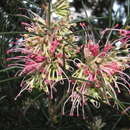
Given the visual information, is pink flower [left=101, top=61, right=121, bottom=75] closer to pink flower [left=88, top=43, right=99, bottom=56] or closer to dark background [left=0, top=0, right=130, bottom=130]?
pink flower [left=88, top=43, right=99, bottom=56]

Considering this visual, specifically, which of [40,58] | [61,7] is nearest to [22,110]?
[40,58]

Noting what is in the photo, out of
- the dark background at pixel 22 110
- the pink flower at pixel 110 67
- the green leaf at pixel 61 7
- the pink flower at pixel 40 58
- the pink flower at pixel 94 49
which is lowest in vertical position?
the dark background at pixel 22 110

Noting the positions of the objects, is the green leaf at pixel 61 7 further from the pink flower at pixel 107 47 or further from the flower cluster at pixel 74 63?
the pink flower at pixel 107 47

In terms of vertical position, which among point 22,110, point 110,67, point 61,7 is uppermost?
point 61,7

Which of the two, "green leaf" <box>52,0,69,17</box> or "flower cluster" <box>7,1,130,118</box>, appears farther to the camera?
"green leaf" <box>52,0,69,17</box>

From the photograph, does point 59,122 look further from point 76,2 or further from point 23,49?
point 76,2

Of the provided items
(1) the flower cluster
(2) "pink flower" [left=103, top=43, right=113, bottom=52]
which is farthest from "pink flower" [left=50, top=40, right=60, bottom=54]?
(2) "pink flower" [left=103, top=43, right=113, bottom=52]

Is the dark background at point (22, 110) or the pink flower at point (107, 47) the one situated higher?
the pink flower at point (107, 47)

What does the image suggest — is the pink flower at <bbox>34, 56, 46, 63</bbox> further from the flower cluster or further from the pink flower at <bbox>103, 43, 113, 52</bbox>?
the pink flower at <bbox>103, 43, 113, 52</bbox>

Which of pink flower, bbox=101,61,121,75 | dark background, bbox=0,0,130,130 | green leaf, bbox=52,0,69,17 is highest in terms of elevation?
green leaf, bbox=52,0,69,17

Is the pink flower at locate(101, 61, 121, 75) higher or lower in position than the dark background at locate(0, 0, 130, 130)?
higher

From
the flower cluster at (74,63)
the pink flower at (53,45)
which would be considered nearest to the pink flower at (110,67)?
the flower cluster at (74,63)

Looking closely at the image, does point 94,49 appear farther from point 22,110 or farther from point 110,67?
point 22,110

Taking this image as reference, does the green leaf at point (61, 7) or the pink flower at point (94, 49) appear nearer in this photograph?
the pink flower at point (94, 49)
